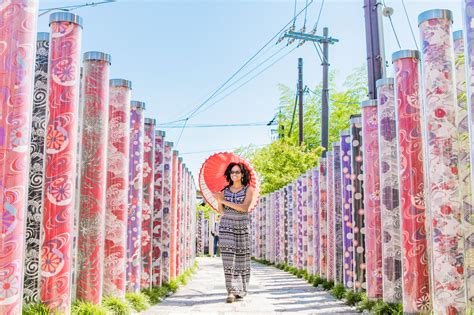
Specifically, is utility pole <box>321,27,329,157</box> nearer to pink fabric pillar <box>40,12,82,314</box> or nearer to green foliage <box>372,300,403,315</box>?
green foliage <box>372,300,403,315</box>

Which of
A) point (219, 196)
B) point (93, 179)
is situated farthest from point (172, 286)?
point (93, 179)

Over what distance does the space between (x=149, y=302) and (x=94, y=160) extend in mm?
1979

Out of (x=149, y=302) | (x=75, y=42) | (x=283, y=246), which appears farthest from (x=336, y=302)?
(x=283, y=246)

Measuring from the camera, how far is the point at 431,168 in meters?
4.37

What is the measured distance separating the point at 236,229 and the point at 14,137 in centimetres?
400

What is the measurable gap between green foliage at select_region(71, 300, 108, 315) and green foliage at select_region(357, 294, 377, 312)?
102 inches

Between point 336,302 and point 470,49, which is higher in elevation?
point 470,49

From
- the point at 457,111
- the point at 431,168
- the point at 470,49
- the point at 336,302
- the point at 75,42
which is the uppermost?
the point at 75,42

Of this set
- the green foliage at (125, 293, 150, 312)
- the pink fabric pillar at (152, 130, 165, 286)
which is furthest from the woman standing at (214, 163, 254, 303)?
the green foliage at (125, 293, 150, 312)

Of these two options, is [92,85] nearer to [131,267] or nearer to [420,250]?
[131,267]

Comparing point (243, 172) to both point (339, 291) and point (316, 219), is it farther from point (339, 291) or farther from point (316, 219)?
point (316, 219)

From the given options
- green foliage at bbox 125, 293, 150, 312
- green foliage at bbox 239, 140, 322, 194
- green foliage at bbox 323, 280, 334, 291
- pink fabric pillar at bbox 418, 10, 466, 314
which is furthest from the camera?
green foliage at bbox 239, 140, 322, 194

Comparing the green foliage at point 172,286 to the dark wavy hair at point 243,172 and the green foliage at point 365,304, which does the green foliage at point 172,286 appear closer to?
the dark wavy hair at point 243,172

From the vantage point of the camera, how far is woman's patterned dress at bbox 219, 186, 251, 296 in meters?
7.04
